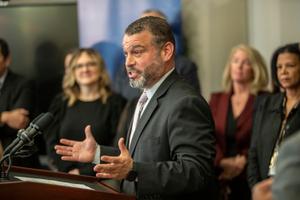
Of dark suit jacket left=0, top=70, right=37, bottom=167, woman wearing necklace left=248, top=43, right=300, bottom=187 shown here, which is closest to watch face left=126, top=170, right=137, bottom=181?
woman wearing necklace left=248, top=43, right=300, bottom=187

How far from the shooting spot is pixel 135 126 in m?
2.16

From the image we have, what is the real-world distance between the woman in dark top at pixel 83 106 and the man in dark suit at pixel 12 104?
195 mm

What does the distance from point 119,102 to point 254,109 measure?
90 cm

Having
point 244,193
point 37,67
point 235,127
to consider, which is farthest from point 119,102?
point 37,67

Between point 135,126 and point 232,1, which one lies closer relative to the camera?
point 135,126

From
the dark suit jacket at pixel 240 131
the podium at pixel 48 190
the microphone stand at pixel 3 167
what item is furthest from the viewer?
the dark suit jacket at pixel 240 131

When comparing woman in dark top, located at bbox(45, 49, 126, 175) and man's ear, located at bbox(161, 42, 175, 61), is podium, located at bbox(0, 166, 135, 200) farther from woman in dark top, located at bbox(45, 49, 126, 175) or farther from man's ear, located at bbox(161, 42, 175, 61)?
woman in dark top, located at bbox(45, 49, 126, 175)

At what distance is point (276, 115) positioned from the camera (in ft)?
10.6

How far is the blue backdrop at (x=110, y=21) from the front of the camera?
186 inches

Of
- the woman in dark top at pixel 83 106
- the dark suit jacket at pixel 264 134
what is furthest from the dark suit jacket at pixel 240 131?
the woman in dark top at pixel 83 106

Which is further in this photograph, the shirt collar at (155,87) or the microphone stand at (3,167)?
the shirt collar at (155,87)

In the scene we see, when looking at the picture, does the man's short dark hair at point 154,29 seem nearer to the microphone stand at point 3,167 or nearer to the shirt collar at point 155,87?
the shirt collar at point 155,87

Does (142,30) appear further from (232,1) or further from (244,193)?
(232,1)

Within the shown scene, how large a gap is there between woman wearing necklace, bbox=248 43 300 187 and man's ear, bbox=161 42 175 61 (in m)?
1.17
